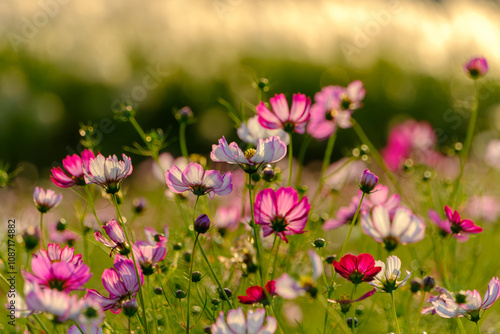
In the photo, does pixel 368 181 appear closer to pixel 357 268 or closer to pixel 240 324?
pixel 357 268

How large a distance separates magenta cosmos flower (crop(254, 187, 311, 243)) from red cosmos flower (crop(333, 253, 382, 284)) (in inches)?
3.1

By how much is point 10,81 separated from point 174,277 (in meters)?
3.41

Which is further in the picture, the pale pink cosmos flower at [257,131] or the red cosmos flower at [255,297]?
the pale pink cosmos flower at [257,131]

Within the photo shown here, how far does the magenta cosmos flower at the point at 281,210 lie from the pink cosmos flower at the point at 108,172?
0.17 m

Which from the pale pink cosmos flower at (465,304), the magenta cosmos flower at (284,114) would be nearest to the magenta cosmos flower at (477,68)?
the magenta cosmos flower at (284,114)

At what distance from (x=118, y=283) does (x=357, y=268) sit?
0.95 feet

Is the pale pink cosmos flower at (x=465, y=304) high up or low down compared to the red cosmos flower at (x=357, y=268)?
down

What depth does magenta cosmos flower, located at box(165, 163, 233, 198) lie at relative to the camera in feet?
2.50

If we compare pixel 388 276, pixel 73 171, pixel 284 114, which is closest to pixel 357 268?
pixel 388 276

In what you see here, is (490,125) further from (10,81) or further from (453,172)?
(10,81)

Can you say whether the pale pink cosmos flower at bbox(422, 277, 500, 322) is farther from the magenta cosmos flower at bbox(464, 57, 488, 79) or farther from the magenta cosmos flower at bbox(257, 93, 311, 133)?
the magenta cosmos flower at bbox(464, 57, 488, 79)

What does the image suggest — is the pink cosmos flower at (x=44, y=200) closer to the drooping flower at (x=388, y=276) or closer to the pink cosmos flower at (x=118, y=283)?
the pink cosmos flower at (x=118, y=283)

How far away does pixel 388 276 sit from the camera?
0.72 metres

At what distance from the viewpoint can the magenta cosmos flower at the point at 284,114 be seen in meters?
0.89
